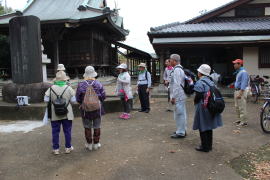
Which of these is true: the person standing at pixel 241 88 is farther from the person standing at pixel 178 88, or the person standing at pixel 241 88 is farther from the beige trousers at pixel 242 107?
the person standing at pixel 178 88

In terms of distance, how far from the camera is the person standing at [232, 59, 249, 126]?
6367 mm

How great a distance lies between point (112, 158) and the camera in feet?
14.8

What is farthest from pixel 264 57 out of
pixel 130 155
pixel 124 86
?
pixel 130 155

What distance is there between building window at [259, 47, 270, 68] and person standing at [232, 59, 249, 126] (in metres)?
7.23

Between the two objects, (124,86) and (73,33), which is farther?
(73,33)

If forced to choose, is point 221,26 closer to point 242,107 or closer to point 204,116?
point 242,107

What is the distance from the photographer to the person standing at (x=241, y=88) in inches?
251

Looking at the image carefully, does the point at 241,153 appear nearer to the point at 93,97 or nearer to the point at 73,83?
the point at 93,97

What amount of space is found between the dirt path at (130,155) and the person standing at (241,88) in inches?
15.0

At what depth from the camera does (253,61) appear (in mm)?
13023

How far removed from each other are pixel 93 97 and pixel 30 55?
4384 millimetres

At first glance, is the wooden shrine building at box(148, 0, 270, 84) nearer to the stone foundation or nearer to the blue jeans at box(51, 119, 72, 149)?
the stone foundation

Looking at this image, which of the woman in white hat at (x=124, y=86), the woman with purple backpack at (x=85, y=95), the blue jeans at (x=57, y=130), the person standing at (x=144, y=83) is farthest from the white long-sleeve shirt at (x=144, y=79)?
the blue jeans at (x=57, y=130)

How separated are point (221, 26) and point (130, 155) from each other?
11.6m
